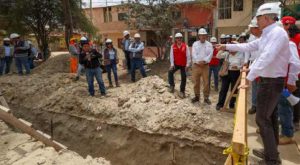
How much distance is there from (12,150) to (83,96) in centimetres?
363

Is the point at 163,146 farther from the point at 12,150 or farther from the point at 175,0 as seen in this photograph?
the point at 175,0

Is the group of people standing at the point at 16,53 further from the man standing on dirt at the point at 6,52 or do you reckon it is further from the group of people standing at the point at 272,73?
the group of people standing at the point at 272,73

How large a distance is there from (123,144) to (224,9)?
20817mm

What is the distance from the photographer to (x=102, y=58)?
1245cm

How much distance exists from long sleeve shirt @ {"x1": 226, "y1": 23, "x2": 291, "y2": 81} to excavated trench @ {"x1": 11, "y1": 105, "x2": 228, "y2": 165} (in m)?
2.92

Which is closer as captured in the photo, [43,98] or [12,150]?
[12,150]

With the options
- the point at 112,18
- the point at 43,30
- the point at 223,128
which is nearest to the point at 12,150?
the point at 223,128

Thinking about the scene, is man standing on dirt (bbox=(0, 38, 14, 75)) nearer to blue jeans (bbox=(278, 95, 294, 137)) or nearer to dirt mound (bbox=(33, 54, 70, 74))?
dirt mound (bbox=(33, 54, 70, 74))

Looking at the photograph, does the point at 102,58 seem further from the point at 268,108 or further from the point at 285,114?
the point at 268,108

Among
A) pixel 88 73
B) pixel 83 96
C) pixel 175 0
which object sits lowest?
pixel 83 96

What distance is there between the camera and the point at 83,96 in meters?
9.97

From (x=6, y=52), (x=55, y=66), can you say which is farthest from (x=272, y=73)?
(x=55, y=66)

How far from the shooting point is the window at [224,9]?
25859mm

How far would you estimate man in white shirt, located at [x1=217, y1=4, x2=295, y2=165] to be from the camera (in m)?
3.60
